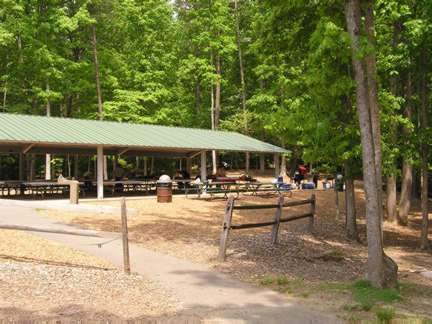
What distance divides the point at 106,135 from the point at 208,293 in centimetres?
1666

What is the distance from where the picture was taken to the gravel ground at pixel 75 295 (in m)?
5.70

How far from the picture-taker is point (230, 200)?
9344 mm

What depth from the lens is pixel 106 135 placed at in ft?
74.2

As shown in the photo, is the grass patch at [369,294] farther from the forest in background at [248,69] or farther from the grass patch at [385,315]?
the forest in background at [248,69]

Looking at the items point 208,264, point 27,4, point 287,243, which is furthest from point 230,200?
point 27,4

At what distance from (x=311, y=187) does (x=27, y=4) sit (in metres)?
21.5

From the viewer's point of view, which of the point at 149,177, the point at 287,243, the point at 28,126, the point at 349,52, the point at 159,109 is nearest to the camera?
the point at 349,52

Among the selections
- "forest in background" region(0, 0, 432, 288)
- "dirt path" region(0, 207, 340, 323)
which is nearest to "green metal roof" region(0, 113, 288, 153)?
"forest in background" region(0, 0, 432, 288)

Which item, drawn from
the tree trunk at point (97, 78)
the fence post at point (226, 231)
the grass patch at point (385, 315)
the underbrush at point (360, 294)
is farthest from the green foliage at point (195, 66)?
the grass patch at point (385, 315)

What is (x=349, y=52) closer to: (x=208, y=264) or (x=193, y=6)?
(x=208, y=264)

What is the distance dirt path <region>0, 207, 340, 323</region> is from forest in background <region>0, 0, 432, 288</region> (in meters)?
2.56

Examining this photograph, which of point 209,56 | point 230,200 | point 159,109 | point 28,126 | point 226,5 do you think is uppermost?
point 226,5

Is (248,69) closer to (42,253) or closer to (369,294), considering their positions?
(42,253)

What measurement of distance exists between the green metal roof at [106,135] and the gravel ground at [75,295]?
11.9 m
